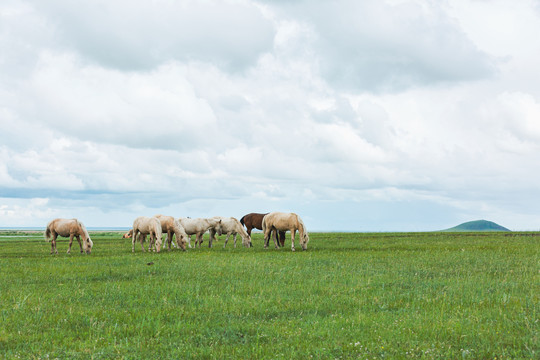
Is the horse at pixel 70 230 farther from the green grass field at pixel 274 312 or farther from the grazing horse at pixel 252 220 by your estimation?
the grazing horse at pixel 252 220

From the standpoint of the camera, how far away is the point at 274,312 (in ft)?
34.4

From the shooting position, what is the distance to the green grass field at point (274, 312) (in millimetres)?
7707

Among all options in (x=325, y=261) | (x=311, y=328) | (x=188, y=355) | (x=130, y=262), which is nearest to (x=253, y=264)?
(x=325, y=261)

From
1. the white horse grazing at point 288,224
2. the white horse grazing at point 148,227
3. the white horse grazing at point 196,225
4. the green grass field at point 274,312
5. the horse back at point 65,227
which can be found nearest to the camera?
the green grass field at point 274,312

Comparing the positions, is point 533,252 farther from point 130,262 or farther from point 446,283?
point 130,262

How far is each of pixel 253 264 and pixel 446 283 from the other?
8.03 m

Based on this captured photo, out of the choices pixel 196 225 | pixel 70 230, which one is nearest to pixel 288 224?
pixel 196 225

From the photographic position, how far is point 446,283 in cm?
1372

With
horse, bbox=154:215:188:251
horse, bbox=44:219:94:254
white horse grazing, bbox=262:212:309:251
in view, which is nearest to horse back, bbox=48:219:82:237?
horse, bbox=44:219:94:254

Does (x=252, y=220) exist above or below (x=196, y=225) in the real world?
above

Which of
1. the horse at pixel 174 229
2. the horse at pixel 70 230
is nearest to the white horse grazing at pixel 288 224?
the horse at pixel 174 229

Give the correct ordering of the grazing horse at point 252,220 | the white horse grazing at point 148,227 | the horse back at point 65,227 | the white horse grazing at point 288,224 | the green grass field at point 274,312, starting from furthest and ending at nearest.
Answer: the grazing horse at point 252,220 → the horse back at point 65,227 → the white horse grazing at point 148,227 → the white horse grazing at point 288,224 → the green grass field at point 274,312

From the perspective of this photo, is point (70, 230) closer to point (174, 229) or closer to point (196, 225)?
point (174, 229)

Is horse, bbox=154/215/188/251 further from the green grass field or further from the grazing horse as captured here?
the green grass field
